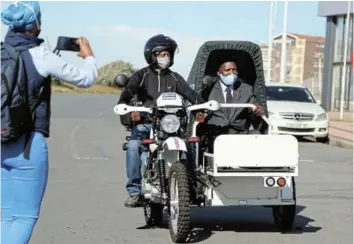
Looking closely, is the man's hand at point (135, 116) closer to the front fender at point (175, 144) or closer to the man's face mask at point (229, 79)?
the front fender at point (175, 144)

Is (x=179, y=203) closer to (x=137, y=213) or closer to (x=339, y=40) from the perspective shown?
(x=137, y=213)

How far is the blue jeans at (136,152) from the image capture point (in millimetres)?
8328

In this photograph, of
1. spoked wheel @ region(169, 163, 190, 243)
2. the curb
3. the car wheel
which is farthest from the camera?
the car wheel

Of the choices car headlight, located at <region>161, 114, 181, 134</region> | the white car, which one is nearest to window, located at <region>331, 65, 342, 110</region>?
the white car

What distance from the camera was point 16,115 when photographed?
4.79 m

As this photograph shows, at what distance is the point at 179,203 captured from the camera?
7.36 m

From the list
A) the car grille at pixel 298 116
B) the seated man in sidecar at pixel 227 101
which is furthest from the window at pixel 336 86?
the seated man in sidecar at pixel 227 101

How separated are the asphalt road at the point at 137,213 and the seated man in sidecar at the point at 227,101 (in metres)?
1.01

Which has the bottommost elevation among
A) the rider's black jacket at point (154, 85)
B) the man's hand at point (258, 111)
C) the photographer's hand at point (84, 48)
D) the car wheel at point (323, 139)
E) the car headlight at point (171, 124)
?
the car wheel at point (323, 139)

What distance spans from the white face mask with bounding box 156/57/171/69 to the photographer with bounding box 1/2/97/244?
3.27 m

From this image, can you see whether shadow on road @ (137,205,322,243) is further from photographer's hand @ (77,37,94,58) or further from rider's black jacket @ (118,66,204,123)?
photographer's hand @ (77,37,94,58)

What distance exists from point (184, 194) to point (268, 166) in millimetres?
984

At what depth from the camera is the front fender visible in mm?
7547

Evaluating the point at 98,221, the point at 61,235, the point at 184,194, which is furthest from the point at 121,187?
the point at 184,194
